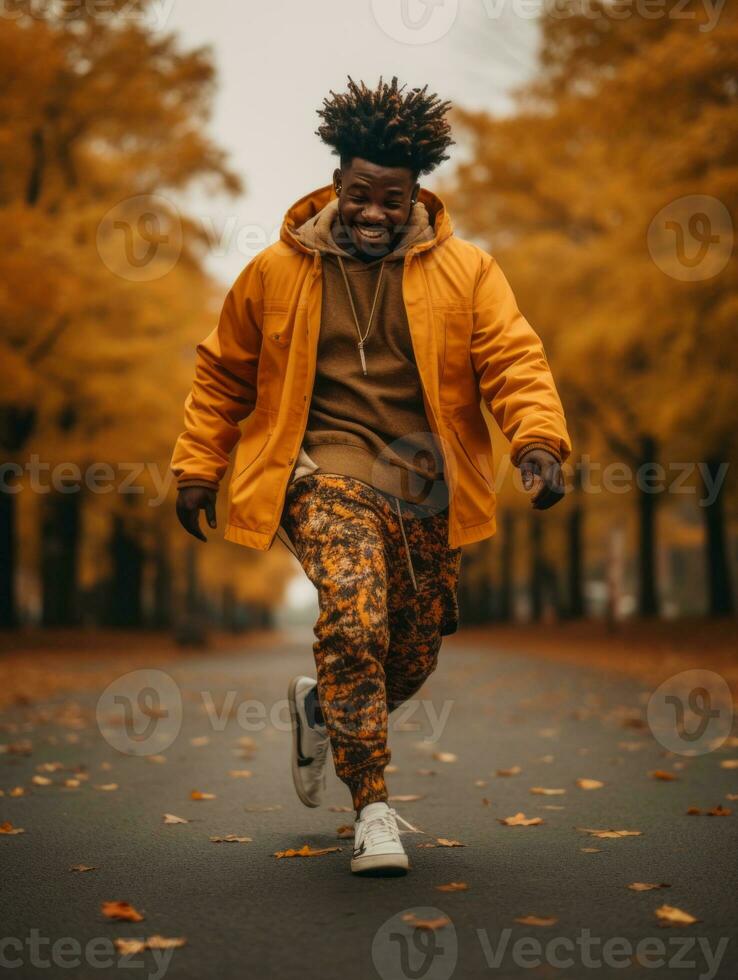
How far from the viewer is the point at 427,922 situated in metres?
2.89

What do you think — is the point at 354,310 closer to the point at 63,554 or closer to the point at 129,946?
the point at 129,946

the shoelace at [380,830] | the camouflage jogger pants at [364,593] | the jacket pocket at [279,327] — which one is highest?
the jacket pocket at [279,327]

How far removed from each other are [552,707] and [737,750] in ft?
9.91

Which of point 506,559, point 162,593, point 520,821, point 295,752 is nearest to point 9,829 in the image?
point 295,752

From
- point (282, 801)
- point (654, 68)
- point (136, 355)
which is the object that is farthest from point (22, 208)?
point (282, 801)

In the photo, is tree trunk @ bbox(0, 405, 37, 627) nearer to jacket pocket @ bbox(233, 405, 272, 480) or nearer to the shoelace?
jacket pocket @ bbox(233, 405, 272, 480)

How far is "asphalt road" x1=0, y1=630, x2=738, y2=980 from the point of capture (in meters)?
2.68

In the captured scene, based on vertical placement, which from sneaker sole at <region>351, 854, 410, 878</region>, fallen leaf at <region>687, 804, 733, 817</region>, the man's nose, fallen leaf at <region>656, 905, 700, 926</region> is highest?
the man's nose

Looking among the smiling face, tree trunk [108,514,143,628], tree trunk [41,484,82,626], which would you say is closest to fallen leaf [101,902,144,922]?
the smiling face

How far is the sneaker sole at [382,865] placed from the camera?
3357mm

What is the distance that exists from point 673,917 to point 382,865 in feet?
2.78

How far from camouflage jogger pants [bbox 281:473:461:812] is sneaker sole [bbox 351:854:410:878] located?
190 millimetres

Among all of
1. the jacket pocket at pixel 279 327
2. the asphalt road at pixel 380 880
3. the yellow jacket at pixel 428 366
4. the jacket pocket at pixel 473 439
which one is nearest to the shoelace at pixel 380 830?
the asphalt road at pixel 380 880

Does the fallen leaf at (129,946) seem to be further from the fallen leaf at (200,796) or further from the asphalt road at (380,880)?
the fallen leaf at (200,796)
